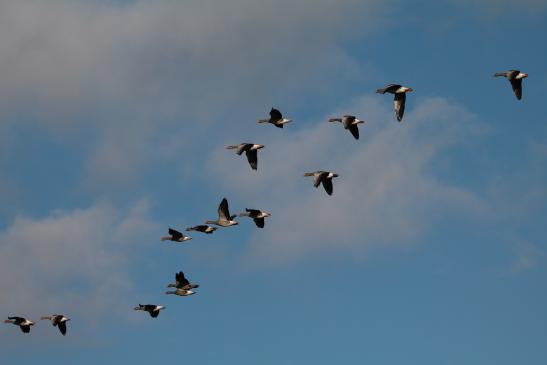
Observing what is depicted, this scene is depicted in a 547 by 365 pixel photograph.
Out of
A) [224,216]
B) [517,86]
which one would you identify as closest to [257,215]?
[224,216]

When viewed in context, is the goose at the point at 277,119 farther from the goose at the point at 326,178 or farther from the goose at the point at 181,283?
the goose at the point at 181,283

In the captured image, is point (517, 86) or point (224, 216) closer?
point (517, 86)

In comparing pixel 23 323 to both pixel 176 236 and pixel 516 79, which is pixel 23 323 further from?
pixel 516 79

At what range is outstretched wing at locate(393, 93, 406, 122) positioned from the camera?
80.9 metres

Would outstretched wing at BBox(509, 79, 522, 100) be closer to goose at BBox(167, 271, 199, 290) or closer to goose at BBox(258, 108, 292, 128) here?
goose at BBox(258, 108, 292, 128)

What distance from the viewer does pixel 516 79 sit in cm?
8106

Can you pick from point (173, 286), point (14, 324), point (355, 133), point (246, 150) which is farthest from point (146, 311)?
point (355, 133)

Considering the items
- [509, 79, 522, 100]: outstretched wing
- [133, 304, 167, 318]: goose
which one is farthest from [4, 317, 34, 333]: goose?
[509, 79, 522, 100]: outstretched wing

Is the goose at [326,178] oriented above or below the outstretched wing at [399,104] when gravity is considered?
below

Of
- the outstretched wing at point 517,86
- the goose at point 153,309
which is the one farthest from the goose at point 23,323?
the outstretched wing at point 517,86

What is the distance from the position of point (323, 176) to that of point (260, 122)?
265 inches

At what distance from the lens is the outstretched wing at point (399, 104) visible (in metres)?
80.9

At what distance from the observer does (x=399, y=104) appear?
81.2 meters

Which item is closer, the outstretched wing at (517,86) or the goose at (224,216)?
the outstretched wing at (517,86)
